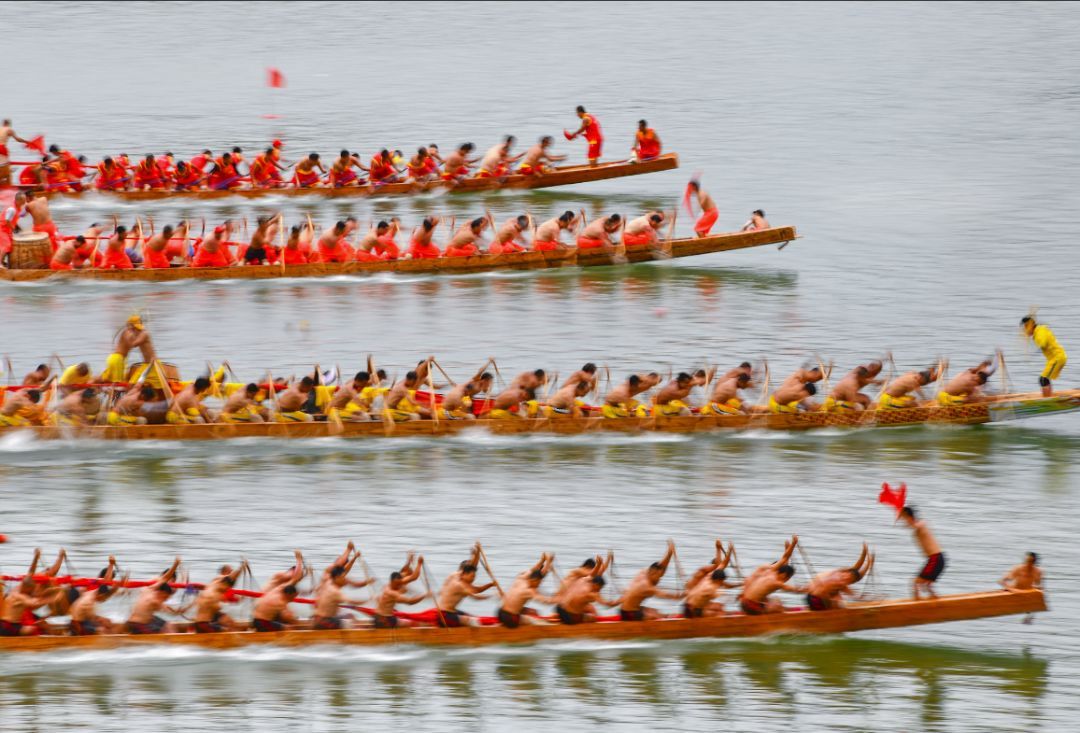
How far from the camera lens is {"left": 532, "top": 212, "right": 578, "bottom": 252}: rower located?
106 ft

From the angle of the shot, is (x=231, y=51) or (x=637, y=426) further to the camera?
(x=231, y=51)

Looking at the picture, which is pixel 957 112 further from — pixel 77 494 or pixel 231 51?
pixel 77 494

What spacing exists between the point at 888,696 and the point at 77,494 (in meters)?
11.5

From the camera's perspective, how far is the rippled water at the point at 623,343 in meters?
18.5

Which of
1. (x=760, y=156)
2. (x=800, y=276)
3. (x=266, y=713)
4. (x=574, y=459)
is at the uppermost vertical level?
(x=760, y=156)

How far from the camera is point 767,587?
731 inches

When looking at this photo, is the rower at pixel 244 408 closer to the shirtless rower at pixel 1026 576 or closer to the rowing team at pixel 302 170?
the shirtless rower at pixel 1026 576

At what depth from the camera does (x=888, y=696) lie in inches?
714

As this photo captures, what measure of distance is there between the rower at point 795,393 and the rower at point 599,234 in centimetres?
861

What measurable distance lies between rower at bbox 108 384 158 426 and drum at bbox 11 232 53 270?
28.9 feet

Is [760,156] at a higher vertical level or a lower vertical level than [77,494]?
higher

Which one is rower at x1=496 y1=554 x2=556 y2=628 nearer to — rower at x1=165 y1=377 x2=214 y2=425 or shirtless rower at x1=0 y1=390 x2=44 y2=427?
rower at x1=165 y1=377 x2=214 y2=425

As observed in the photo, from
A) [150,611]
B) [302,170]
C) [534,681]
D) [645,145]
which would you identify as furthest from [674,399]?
[302,170]

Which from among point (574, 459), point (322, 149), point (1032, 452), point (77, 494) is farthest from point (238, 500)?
point (322, 149)
